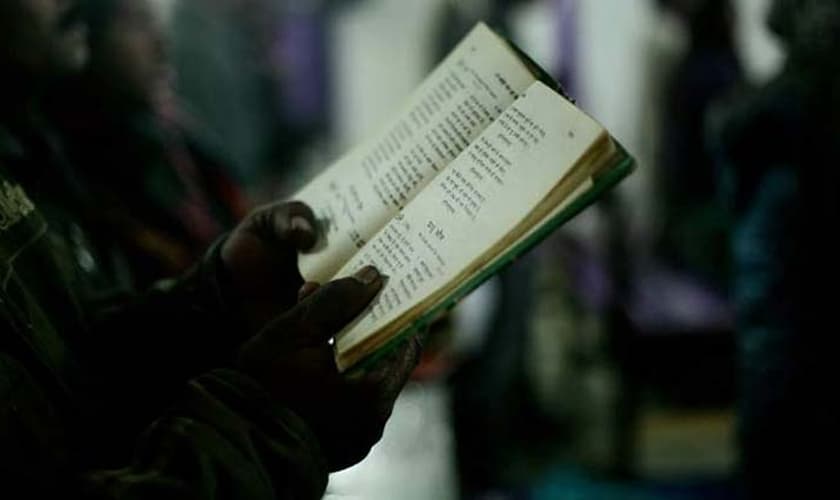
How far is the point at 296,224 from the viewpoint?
0.92 metres

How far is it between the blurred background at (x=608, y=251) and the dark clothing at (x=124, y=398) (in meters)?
0.66

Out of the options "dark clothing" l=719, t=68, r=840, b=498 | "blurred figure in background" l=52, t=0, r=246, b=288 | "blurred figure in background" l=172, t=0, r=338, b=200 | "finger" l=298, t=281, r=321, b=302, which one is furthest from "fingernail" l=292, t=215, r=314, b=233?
"blurred figure in background" l=172, t=0, r=338, b=200

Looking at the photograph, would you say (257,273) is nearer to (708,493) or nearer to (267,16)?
(708,493)

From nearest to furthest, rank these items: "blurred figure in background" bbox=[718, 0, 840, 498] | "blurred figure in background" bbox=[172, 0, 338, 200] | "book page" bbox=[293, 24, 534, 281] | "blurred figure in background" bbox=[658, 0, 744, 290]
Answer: "book page" bbox=[293, 24, 534, 281]
"blurred figure in background" bbox=[718, 0, 840, 498]
"blurred figure in background" bbox=[658, 0, 744, 290]
"blurred figure in background" bbox=[172, 0, 338, 200]

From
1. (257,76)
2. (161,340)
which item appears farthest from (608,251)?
(161,340)

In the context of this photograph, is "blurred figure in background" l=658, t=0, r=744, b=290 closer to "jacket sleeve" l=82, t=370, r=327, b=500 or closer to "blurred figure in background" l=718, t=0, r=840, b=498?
"blurred figure in background" l=718, t=0, r=840, b=498

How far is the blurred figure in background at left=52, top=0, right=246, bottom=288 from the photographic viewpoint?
1.63 metres

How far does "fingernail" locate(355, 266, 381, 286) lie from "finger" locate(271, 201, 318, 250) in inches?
5.7

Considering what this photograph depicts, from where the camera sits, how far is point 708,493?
8.18 feet

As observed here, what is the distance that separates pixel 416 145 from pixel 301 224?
0.11 m

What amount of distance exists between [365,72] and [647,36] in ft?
5.03

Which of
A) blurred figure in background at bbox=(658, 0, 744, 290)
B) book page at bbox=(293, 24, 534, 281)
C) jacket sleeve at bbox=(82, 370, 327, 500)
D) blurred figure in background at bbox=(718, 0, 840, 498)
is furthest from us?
blurred figure in background at bbox=(658, 0, 744, 290)

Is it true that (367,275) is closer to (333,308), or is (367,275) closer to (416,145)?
(333,308)

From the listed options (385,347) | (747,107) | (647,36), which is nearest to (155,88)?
(747,107)
